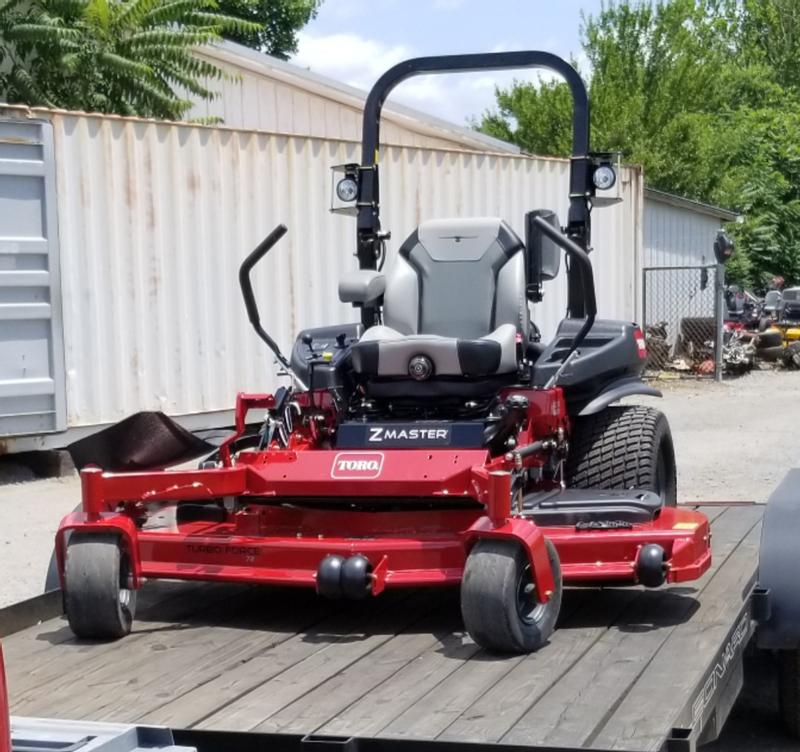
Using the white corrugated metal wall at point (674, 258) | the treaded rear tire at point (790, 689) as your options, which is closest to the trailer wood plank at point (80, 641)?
the treaded rear tire at point (790, 689)

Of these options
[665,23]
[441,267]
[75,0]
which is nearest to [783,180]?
[665,23]

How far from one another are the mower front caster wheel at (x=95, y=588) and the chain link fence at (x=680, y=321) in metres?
14.3

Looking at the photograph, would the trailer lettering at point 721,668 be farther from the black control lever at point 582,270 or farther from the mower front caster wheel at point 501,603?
the black control lever at point 582,270

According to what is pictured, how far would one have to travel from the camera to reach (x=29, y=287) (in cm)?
974

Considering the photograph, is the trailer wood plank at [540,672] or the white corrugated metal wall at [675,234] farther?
the white corrugated metal wall at [675,234]

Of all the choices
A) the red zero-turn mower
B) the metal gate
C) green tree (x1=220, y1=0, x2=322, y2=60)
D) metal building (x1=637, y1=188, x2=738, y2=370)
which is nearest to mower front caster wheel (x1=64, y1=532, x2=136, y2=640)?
the red zero-turn mower

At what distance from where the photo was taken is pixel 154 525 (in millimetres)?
5301

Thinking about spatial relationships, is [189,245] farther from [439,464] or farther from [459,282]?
[439,464]

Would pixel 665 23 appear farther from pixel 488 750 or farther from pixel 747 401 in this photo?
pixel 488 750

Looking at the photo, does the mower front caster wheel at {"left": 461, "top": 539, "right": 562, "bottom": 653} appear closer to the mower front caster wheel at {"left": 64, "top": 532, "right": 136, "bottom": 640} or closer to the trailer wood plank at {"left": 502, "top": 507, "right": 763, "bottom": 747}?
the trailer wood plank at {"left": 502, "top": 507, "right": 763, "bottom": 747}

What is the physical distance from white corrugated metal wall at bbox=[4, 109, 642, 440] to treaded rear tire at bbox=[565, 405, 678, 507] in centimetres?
536

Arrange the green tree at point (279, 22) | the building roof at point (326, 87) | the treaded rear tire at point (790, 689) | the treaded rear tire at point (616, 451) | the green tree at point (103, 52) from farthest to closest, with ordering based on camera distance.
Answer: the green tree at point (279, 22), the building roof at point (326, 87), the green tree at point (103, 52), the treaded rear tire at point (616, 451), the treaded rear tire at point (790, 689)

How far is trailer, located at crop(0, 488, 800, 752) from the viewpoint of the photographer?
3340 mm

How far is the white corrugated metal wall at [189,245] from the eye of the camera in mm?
10195
